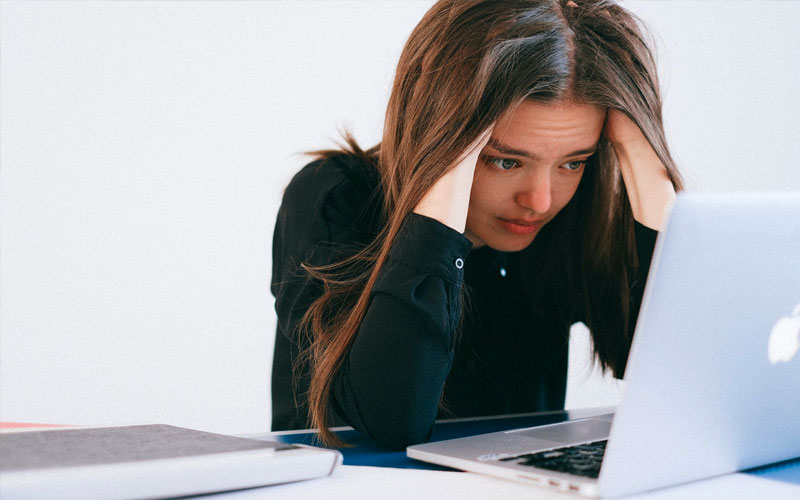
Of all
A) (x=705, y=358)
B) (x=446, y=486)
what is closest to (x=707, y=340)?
(x=705, y=358)

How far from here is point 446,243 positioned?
3.12 ft

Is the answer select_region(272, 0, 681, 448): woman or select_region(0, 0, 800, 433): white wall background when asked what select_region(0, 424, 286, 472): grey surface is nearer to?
select_region(272, 0, 681, 448): woman

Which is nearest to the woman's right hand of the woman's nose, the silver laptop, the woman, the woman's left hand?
the woman

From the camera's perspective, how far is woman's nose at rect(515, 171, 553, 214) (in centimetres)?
112

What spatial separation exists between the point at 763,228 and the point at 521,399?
96 centimetres

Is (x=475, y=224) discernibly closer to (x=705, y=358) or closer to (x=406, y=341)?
(x=406, y=341)

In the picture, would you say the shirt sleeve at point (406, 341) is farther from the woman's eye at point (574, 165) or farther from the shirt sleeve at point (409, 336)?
the woman's eye at point (574, 165)

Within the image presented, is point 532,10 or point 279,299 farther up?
point 532,10

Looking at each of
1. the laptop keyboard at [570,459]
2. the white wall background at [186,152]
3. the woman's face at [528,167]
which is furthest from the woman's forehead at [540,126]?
the white wall background at [186,152]

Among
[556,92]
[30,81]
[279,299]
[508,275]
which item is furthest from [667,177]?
[30,81]

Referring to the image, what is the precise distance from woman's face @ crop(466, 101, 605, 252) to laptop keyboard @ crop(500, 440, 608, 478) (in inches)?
18.1

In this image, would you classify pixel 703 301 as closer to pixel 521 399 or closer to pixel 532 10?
pixel 532 10

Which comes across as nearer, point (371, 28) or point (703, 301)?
point (703, 301)

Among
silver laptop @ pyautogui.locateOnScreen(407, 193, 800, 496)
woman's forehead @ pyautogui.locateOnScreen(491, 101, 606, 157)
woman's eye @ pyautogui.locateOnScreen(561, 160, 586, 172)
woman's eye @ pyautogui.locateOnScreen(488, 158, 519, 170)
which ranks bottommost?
silver laptop @ pyautogui.locateOnScreen(407, 193, 800, 496)
